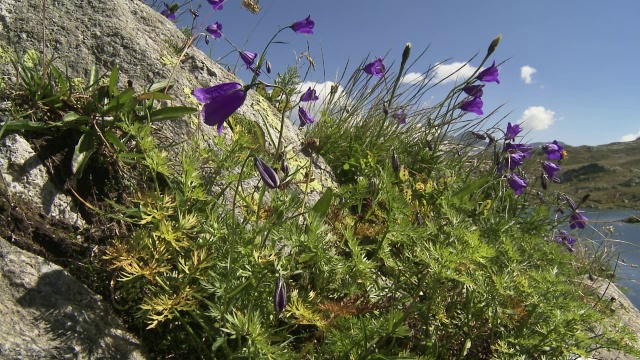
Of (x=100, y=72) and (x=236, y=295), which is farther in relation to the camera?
(x=100, y=72)

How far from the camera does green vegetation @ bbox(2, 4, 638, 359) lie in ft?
5.72

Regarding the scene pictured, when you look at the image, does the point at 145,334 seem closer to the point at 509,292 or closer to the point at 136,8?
the point at 509,292

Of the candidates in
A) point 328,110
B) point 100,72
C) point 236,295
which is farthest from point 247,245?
point 328,110

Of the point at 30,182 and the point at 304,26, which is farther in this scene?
the point at 304,26

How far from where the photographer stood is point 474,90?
420 centimetres

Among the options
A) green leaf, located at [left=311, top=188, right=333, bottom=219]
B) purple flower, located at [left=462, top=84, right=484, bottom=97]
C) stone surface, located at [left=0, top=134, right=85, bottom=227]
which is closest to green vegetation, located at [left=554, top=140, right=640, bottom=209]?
purple flower, located at [left=462, top=84, right=484, bottom=97]

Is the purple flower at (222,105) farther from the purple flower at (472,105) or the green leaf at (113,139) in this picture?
the purple flower at (472,105)

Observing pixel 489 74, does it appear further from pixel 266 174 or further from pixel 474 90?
pixel 266 174

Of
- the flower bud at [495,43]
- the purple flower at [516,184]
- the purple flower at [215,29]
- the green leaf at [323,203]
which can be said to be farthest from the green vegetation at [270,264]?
the purple flower at [215,29]

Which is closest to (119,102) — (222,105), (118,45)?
(222,105)

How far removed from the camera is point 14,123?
6.36 ft

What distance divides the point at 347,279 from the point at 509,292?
80 cm

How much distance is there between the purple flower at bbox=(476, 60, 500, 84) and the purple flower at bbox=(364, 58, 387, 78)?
3.84 ft

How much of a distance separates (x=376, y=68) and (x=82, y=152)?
11.8 ft
